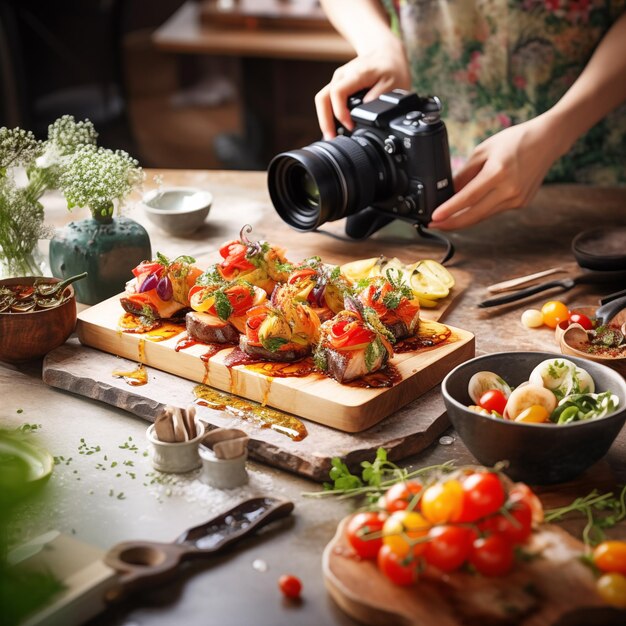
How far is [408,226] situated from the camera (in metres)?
2.97

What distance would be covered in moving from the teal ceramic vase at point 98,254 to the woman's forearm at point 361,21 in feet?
3.38

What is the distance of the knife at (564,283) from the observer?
2420 millimetres

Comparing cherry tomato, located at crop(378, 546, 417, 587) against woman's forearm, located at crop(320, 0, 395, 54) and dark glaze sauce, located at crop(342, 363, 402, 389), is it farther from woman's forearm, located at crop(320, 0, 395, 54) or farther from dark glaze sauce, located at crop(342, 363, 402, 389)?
woman's forearm, located at crop(320, 0, 395, 54)

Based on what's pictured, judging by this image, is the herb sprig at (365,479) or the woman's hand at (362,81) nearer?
the herb sprig at (365,479)

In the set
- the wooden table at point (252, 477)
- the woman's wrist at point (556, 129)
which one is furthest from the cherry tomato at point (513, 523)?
the woman's wrist at point (556, 129)

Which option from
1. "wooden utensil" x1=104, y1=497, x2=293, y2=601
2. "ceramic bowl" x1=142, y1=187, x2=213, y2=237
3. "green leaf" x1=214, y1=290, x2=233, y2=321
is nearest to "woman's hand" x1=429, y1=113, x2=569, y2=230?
"ceramic bowl" x1=142, y1=187, x2=213, y2=237

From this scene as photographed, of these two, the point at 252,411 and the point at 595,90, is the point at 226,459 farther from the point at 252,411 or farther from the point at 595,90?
the point at 595,90

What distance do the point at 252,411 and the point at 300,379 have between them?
0.11 metres

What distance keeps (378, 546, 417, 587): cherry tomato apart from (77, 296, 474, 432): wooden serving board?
469 millimetres

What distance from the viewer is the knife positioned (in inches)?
95.3

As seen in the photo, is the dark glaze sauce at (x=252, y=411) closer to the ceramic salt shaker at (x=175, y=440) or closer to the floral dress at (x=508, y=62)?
the ceramic salt shaker at (x=175, y=440)

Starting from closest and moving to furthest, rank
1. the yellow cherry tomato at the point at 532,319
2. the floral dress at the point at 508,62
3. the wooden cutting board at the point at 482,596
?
the wooden cutting board at the point at 482,596 → the yellow cherry tomato at the point at 532,319 → the floral dress at the point at 508,62

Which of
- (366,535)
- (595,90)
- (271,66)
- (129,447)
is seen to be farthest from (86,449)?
(271,66)

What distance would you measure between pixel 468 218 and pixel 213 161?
173 inches
